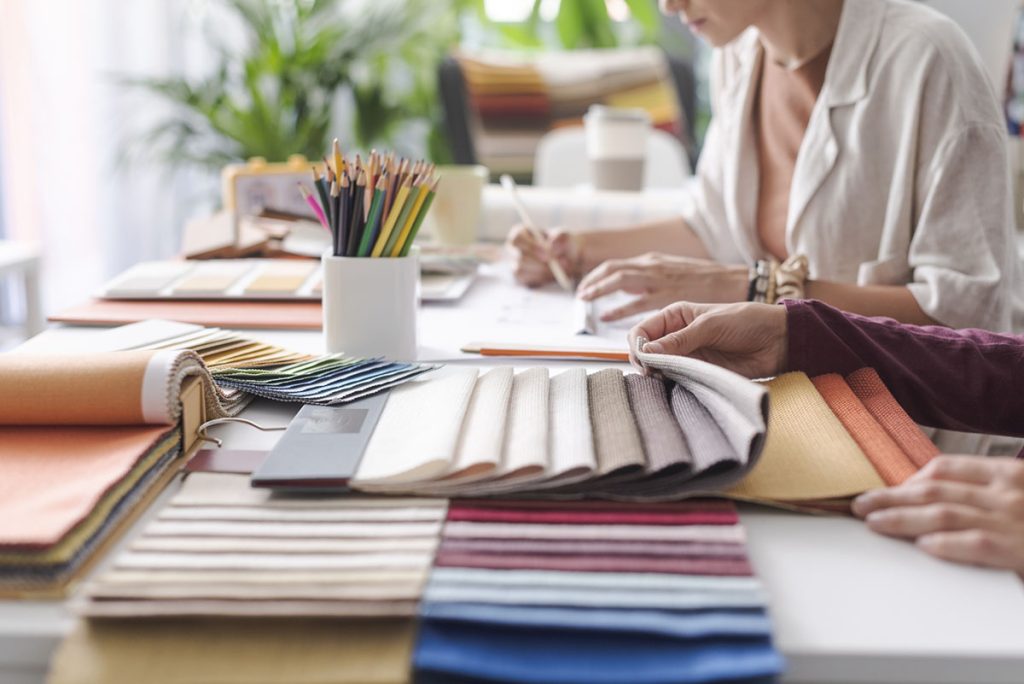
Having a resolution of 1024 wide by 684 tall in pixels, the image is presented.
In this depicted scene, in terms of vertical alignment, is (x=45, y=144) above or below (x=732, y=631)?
above

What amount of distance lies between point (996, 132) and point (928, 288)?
0.65ft

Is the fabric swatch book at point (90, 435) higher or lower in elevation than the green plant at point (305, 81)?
lower

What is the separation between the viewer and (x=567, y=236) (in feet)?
4.59

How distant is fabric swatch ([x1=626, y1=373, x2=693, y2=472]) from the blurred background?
8.44ft

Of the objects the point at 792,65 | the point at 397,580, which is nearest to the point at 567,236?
the point at 792,65

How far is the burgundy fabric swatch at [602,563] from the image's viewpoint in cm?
51

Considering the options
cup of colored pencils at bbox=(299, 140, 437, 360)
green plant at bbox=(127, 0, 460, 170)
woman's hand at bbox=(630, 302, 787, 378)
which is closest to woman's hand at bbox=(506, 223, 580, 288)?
cup of colored pencils at bbox=(299, 140, 437, 360)

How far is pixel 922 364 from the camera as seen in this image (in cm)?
81

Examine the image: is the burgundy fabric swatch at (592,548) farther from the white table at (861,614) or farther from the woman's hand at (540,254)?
the woman's hand at (540,254)

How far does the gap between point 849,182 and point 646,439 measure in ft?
2.48

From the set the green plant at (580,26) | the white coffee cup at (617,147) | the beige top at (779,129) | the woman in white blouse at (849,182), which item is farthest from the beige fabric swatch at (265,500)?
the green plant at (580,26)

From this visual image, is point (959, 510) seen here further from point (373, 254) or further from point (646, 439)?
point (373, 254)

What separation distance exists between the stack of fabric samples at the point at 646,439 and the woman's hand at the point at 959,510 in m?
0.02

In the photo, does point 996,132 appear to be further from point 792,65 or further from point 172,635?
point 172,635
